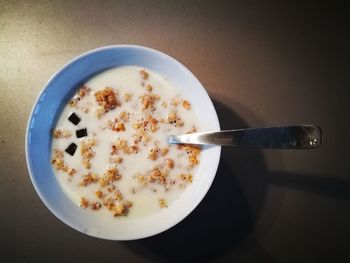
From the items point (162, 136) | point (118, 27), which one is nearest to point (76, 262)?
point (162, 136)

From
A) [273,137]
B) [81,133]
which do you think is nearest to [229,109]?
[273,137]

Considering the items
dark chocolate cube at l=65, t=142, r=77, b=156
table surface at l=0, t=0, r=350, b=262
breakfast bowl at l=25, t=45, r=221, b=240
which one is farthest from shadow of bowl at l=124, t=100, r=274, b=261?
dark chocolate cube at l=65, t=142, r=77, b=156

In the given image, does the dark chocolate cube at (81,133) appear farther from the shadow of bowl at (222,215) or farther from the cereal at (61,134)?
the shadow of bowl at (222,215)

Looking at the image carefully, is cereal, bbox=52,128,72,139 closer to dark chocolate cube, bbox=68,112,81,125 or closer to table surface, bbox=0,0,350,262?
dark chocolate cube, bbox=68,112,81,125

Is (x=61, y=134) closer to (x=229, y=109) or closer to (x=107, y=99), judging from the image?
(x=107, y=99)

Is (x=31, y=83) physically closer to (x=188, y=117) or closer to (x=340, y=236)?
(x=188, y=117)

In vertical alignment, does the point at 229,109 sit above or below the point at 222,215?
above

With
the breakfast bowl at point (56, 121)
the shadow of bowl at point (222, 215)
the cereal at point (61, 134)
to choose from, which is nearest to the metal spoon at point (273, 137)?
the breakfast bowl at point (56, 121)
